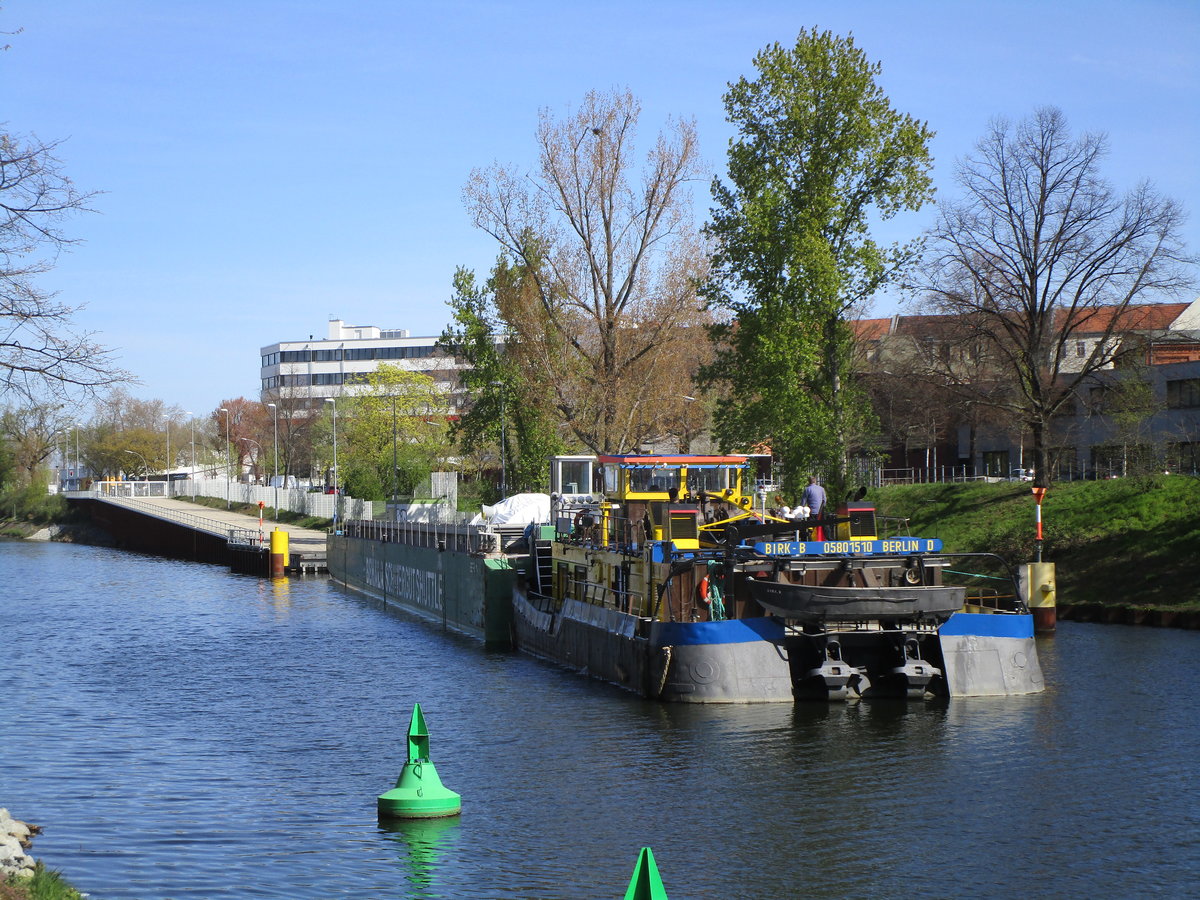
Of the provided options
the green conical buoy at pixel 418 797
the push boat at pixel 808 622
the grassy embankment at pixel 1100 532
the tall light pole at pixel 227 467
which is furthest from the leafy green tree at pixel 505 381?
the tall light pole at pixel 227 467

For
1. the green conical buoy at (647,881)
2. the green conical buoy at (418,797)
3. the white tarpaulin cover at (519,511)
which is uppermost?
the white tarpaulin cover at (519,511)

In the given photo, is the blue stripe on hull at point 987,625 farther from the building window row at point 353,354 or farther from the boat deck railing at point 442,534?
the building window row at point 353,354

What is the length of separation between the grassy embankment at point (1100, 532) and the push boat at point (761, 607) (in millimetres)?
13411

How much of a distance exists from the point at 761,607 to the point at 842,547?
2.01 metres

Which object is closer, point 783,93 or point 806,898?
point 806,898

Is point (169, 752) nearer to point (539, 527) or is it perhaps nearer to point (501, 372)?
point (539, 527)

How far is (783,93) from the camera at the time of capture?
48.0m

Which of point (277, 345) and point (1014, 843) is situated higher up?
point (277, 345)

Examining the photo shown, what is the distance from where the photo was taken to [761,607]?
25.7 meters

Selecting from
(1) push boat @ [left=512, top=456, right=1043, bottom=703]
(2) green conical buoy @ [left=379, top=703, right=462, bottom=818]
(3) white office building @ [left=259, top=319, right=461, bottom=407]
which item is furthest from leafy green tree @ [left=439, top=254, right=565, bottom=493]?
(3) white office building @ [left=259, top=319, right=461, bottom=407]

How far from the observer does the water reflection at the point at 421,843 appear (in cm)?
1572

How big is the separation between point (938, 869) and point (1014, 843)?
Result: 5.38 feet

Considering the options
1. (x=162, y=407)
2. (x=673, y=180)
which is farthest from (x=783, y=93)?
(x=162, y=407)

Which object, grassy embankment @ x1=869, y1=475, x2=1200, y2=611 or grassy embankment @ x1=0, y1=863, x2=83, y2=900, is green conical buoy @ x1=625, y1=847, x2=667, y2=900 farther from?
grassy embankment @ x1=869, y1=475, x2=1200, y2=611
